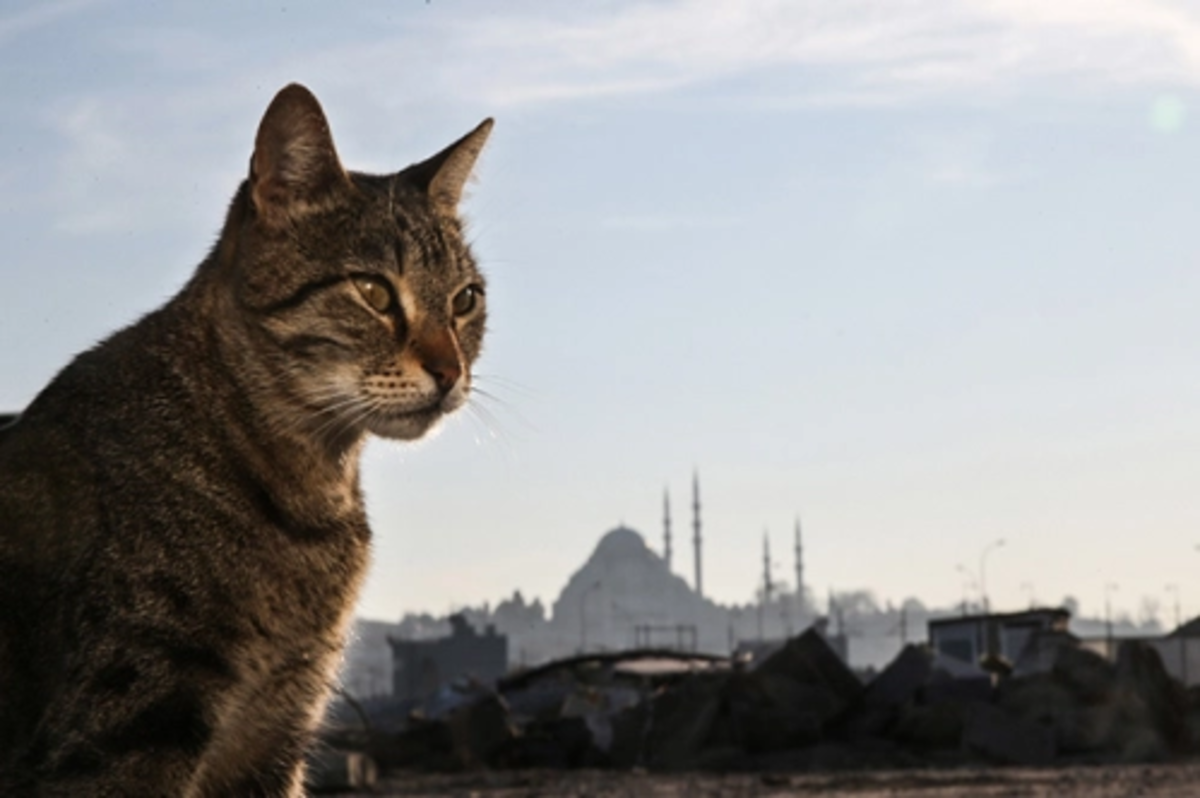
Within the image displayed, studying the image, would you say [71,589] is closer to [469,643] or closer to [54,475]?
[54,475]

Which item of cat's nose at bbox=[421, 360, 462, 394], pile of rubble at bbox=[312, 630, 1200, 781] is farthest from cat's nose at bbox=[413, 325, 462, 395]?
pile of rubble at bbox=[312, 630, 1200, 781]

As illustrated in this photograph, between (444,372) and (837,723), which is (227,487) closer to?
(444,372)

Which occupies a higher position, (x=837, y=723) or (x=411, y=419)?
(x=411, y=419)

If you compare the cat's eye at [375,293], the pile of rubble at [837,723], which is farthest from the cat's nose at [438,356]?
the pile of rubble at [837,723]

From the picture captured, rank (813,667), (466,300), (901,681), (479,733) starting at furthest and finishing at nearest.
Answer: (901,681), (813,667), (479,733), (466,300)

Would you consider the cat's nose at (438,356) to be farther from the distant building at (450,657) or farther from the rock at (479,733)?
the distant building at (450,657)

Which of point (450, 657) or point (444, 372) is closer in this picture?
point (444, 372)

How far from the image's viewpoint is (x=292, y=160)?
18.8 feet

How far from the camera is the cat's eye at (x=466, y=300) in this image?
6184mm

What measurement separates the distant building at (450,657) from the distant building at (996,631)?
39109 millimetres

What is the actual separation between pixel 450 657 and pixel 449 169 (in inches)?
3541

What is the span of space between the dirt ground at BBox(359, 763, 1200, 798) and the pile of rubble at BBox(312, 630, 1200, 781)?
1.04 meters

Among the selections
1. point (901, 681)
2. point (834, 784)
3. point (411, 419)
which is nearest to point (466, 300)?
point (411, 419)

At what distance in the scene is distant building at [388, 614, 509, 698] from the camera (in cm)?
8575
